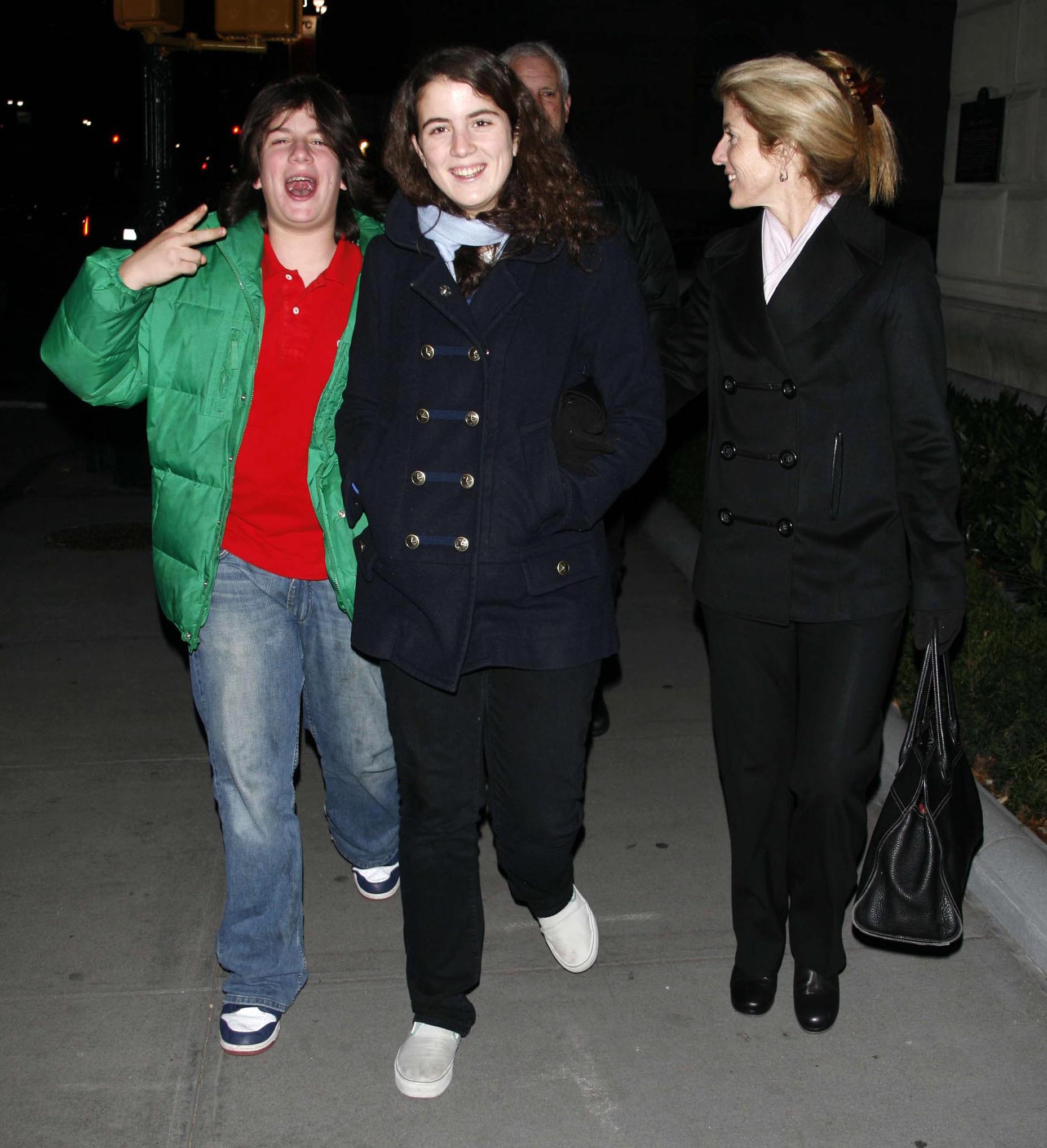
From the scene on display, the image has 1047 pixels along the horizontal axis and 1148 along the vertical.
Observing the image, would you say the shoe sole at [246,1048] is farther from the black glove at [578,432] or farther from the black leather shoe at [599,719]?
the black leather shoe at [599,719]

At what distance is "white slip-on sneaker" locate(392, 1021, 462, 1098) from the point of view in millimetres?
3459

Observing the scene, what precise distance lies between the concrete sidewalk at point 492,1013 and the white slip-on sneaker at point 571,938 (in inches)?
2.3

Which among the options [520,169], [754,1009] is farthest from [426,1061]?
[520,169]

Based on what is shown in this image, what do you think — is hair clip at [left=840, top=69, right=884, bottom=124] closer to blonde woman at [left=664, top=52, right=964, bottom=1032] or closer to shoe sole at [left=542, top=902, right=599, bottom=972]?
blonde woman at [left=664, top=52, right=964, bottom=1032]

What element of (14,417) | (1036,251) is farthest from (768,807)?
(14,417)

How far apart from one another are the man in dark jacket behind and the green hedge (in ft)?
4.24

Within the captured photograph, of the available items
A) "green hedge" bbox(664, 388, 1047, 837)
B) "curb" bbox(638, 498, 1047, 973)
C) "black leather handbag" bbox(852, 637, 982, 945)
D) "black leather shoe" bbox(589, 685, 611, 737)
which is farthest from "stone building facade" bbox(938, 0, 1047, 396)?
"black leather handbag" bbox(852, 637, 982, 945)

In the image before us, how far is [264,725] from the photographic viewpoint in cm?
365

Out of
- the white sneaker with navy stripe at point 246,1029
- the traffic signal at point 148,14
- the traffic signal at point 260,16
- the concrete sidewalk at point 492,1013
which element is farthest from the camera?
the traffic signal at point 260,16

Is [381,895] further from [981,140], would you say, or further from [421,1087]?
[981,140]

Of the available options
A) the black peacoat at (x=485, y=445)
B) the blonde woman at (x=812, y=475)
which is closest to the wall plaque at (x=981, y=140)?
the blonde woman at (x=812, y=475)

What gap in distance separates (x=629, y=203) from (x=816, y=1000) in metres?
2.76

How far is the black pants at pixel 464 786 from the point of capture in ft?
11.3

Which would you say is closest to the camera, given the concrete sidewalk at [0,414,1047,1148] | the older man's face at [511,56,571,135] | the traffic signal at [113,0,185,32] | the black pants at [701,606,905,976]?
the concrete sidewalk at [0,414,1047,1148]
